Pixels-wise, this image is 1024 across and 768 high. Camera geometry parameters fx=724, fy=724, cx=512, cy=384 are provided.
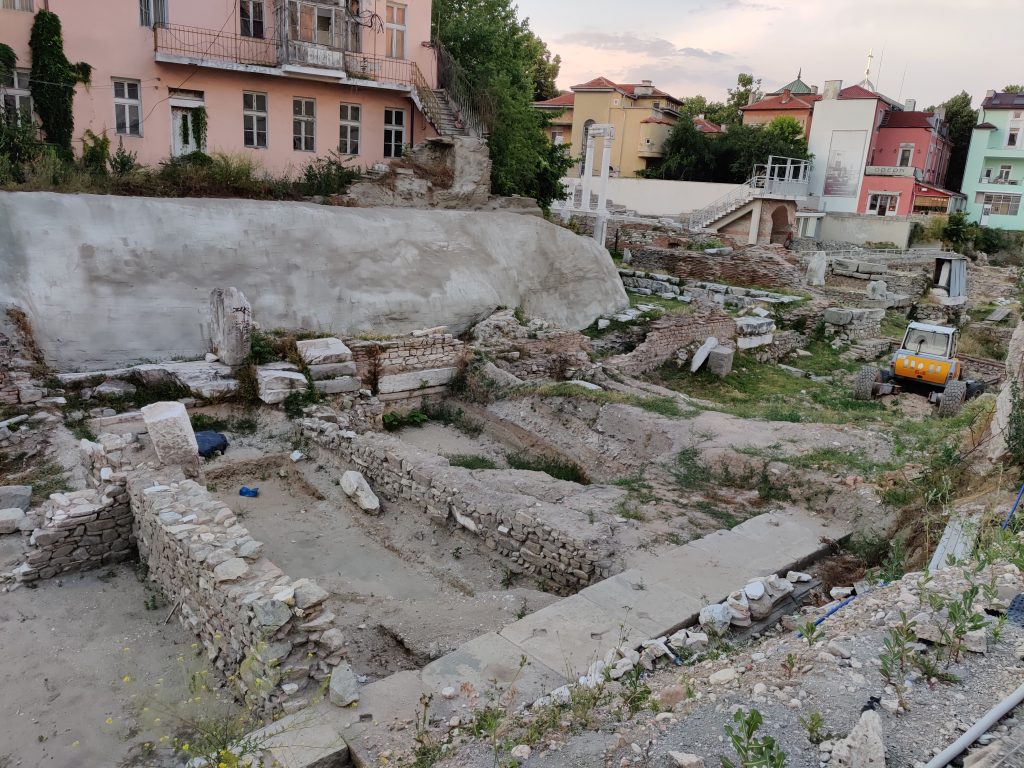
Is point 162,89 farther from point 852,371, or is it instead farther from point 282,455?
point 852,371

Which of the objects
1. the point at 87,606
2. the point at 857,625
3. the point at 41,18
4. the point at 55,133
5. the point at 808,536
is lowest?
the point at 87,606

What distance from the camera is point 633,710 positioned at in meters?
4.36

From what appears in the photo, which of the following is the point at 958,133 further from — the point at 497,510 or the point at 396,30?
the point at 497,510

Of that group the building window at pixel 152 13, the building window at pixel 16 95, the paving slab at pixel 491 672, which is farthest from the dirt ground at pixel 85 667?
the building window at pixel 152 13

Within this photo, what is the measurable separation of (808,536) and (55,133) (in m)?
16.8

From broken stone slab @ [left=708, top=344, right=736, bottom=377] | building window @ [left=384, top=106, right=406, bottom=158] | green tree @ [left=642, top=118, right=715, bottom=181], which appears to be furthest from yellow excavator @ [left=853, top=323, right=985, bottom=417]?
green tree @ [left=642, top=118, right=715, bottom=181]

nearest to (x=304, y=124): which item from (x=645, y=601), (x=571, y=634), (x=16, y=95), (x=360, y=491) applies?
(x=16, y=95)

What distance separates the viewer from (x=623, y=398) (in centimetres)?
→ 1164

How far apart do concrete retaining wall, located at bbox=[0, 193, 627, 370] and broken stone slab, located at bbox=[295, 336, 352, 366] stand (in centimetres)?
178

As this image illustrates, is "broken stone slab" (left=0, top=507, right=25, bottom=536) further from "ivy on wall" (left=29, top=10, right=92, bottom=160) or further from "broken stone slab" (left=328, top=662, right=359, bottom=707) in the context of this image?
"ivy on wall" (left=29, top=10, right=92, bottom=160)

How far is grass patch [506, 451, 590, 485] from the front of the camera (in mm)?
10586

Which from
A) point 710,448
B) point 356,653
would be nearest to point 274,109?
point 710,448

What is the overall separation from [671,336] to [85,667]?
13.2m

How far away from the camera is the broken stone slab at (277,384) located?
11.4 m
